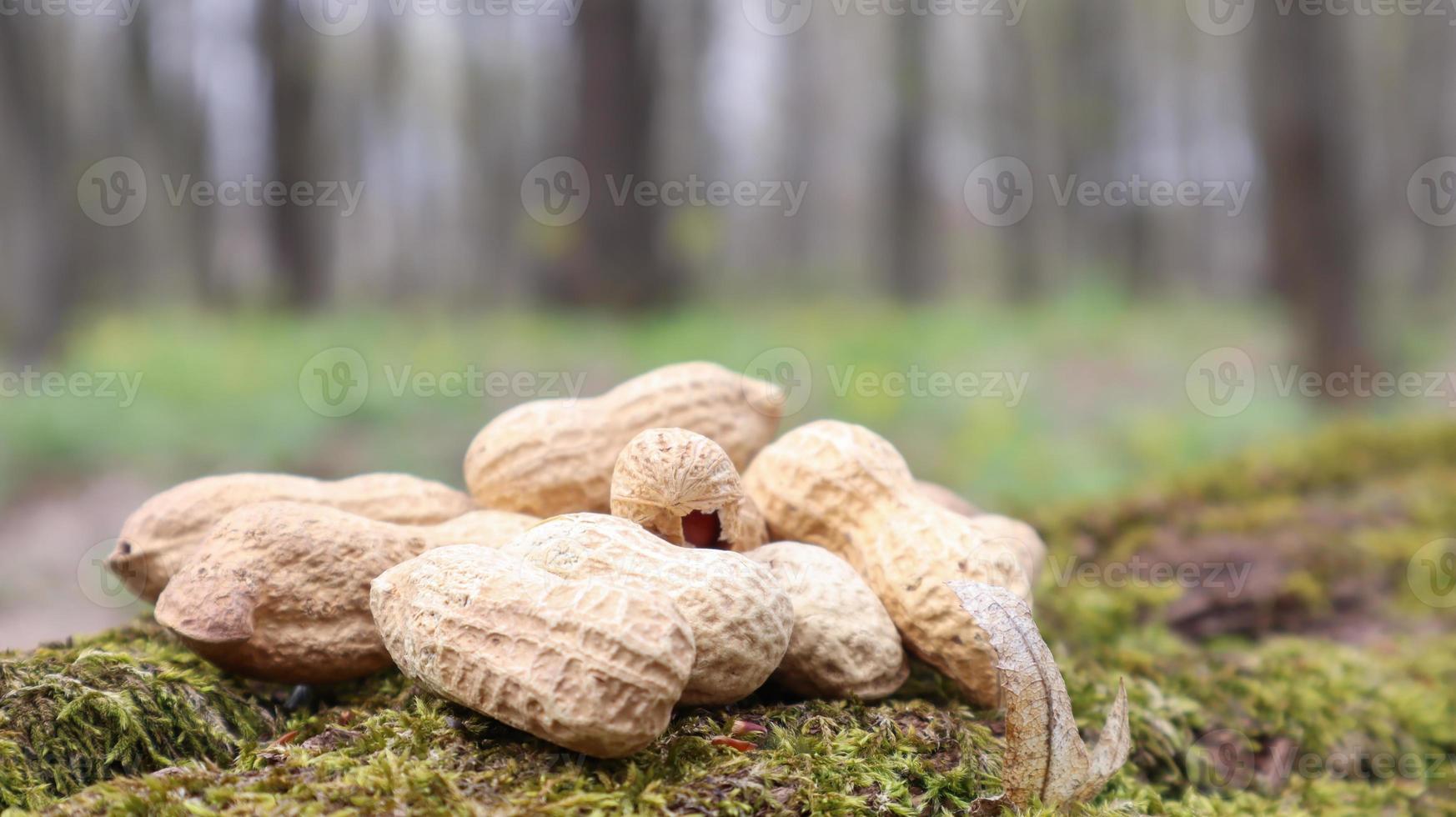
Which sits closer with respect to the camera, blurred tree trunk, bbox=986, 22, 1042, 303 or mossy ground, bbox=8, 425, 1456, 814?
mossy ground, bbox=8, 425, 1456, 814

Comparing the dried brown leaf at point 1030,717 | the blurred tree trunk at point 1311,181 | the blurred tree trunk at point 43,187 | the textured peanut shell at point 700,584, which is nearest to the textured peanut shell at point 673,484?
the textured peanut shell at point 700,584

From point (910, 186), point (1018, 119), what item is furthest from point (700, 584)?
point (1018, 119)

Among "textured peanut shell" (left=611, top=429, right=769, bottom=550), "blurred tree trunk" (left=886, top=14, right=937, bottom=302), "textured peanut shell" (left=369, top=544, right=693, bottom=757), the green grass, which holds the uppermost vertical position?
"blurred tree trunk" (left=886, top=14, right=937, bottom=302)

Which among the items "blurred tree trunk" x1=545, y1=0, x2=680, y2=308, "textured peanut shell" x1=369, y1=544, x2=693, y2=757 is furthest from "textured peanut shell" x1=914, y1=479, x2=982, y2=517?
"blurred tree trunk" x1=545, y1=0, x2=680, y2=308

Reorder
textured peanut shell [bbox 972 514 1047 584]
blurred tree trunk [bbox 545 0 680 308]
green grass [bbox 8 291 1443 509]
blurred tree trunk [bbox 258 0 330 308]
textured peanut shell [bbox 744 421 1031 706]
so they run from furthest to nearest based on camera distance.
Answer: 1. blurred tree trunk [bbox 258 0 330 308]
2. blurred tree trunk [bbox 545 0 680 308]
3. green grass [bbox 8 291 1443 509]
4. textured peanut shell [bbox 972 514 1047 584]
5. textured peanut shell [bbox 744 421 1031 706]

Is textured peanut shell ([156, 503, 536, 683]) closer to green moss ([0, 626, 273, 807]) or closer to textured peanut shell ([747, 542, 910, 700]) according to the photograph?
green moss ([0, 626, 273, 807])
